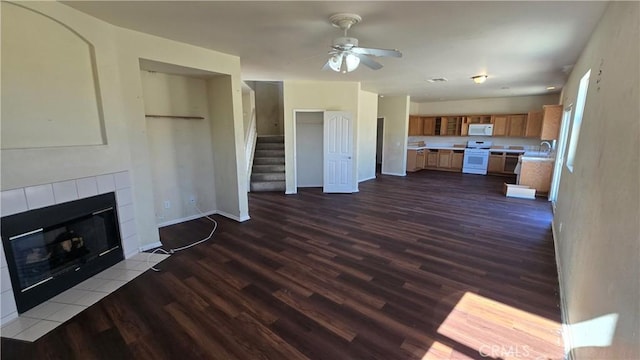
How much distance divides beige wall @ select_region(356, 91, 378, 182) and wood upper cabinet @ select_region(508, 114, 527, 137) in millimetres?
4373

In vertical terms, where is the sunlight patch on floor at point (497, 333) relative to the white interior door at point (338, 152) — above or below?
below

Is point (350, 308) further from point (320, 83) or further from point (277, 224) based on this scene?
point (320, 83)

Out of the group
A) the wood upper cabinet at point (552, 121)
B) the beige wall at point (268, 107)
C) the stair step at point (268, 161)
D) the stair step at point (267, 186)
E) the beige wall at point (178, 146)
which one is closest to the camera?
the beige wall at point (178, 146)

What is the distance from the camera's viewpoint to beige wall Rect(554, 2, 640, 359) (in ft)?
3.82

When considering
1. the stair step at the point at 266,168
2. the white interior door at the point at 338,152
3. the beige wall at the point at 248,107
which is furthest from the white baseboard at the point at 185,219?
the beige wall at the point at 248,107

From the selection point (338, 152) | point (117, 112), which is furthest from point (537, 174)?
point (117, 112)

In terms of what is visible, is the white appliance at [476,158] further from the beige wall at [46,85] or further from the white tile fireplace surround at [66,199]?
the beige wall at [46,85]

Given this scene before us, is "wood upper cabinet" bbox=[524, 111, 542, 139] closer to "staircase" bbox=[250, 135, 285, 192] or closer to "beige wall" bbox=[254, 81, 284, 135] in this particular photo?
"staircase" bbox=[250, 135, 285, 192]

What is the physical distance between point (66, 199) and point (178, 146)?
1886mm

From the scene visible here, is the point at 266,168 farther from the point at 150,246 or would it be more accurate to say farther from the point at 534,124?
the point at 534,124

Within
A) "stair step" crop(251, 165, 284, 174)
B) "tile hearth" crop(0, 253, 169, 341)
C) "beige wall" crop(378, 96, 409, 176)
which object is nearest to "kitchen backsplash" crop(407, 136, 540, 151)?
"beige wall" crop(378, 96, 409, 176)

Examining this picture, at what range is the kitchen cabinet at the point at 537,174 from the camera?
5.94 metres

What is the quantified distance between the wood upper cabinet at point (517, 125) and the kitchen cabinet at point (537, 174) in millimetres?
2901

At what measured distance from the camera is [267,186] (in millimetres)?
6680
